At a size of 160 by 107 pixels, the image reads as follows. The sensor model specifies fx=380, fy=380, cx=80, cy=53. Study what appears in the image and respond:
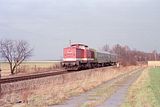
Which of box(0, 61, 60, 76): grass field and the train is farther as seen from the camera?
box(0, 61, 60, 76): grass field

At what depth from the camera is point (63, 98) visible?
18.0 metres

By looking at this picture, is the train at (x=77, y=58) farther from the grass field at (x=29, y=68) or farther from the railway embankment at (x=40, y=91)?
the railway embankment at (x=40, y=91)

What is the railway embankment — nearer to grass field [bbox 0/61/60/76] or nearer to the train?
the train

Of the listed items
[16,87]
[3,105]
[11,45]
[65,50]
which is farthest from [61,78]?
[11,45]

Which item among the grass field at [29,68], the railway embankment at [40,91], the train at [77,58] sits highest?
the train at [77,58]

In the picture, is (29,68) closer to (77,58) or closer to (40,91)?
(77,58)

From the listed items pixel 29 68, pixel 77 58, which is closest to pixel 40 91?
pixel 77 58

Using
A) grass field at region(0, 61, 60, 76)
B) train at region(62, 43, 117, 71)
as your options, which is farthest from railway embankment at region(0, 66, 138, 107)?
grass field at region(0, 61, 60, 76)

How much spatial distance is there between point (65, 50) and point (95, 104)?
3742 centimetres

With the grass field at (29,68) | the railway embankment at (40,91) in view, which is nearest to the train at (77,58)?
the grass field at (29,68)

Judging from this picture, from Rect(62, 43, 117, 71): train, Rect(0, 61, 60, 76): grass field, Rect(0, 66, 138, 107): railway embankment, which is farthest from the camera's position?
Rect(0, 61, 60, 76): grass field

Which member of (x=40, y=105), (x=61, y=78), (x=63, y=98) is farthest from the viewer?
(x=61, y=78)

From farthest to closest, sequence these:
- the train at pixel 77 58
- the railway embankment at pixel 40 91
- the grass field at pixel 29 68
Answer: the grass field at pixel 29 68 < the train at pixel 77 58 < the railway embankment at pixel 40 91

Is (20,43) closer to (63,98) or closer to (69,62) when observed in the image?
(69,62)
